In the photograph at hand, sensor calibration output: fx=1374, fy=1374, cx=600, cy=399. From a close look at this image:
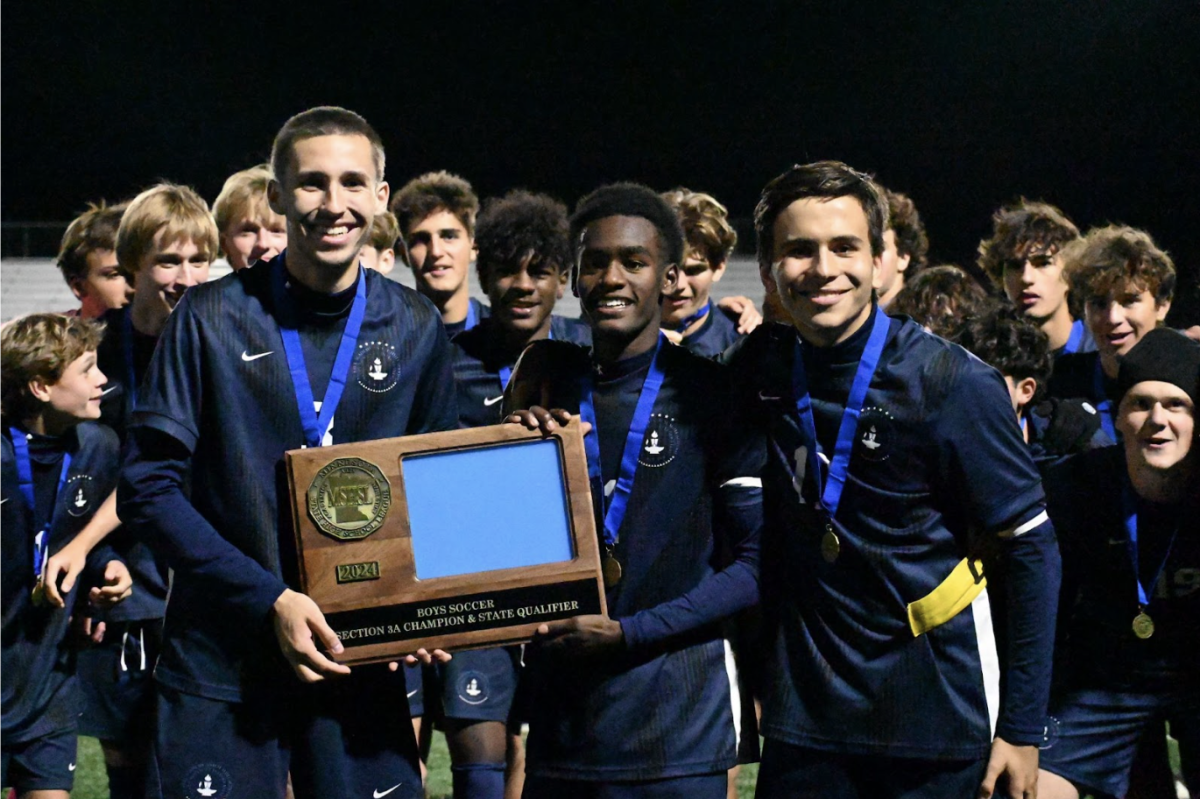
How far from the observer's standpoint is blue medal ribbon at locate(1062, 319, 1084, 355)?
15.8 ft

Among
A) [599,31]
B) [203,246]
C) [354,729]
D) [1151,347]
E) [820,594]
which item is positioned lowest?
[354,729]

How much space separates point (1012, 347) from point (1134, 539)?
63cm

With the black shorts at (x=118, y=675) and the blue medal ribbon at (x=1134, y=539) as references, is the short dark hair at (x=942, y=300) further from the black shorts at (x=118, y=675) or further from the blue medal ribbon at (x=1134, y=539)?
the black shorts at (x=118, y=675)

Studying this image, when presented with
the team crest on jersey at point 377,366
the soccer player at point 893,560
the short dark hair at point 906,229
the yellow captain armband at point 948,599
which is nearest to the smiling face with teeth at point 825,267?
the soccer player at point 893,560

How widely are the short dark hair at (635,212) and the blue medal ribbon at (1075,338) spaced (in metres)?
2.53

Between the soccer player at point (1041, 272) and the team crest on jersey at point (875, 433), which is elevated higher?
the soccer player at point (1041, 272)

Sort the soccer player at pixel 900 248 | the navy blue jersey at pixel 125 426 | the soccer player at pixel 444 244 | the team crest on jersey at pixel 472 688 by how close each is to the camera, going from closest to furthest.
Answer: the team crest on jersey at pixel 472 688 → the navy blue jersey at pixel 125 426 → the soccer player at pixel 444 244 → the soccer player at pixel 900 248

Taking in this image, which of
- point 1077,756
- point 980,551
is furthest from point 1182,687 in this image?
point 980,551

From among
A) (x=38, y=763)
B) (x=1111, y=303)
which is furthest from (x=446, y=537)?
(x=1111, y=303)

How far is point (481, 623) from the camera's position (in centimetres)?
237

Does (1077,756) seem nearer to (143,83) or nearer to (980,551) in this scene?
(980,551)

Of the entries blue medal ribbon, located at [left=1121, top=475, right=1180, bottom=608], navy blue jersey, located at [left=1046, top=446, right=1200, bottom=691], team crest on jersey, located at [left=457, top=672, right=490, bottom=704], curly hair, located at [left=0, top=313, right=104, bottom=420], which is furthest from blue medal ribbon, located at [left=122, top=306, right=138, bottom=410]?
blue medal ribbon, located at [left=1121, top=475, right=1180, bottom=608]

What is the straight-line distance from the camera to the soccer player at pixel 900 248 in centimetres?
465

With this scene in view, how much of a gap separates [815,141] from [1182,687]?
6.40 meters
